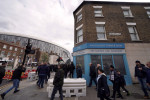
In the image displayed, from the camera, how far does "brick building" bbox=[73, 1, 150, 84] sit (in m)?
6.83

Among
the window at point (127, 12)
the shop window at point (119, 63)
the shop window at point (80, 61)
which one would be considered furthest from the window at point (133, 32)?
the shop window at point (80, 61)

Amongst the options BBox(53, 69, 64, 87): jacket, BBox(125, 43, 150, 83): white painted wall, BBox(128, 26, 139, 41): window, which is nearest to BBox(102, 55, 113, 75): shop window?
BBox(125, 43, 150, 83): white painted wall

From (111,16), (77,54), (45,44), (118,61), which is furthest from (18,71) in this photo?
(45,44)

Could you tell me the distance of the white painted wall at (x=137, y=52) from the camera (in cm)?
698

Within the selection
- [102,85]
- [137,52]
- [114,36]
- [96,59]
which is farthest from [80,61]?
[137,52]

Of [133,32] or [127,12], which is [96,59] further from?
[127,12]

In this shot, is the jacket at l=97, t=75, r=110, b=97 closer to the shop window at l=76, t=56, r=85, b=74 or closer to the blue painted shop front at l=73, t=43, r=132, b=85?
the blue painted shop front at l=73, t=43, r=132, b=85

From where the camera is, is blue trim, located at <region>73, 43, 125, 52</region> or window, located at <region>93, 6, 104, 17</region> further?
window, located at <region>93, 6, 104, 17</region>

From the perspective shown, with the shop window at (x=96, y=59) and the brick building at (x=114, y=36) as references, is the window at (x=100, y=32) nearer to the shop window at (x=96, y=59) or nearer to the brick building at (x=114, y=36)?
the brick building at (x=114, y=36)

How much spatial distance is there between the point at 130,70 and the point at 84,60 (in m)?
5.07

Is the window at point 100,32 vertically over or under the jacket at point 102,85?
over

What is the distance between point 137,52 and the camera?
7.20 metres

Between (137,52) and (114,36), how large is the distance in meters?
3.17

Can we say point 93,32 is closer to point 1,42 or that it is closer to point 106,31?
point 106,31
